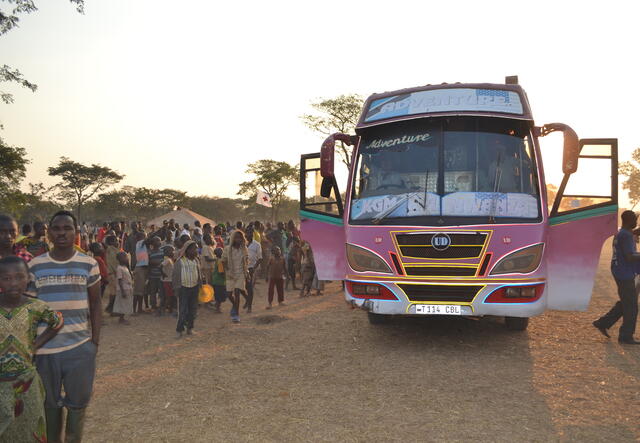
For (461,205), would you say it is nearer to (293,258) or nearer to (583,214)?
(583,214)

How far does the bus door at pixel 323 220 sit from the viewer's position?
7.03 metres

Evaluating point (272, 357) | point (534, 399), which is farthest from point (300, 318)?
point (534, 399)

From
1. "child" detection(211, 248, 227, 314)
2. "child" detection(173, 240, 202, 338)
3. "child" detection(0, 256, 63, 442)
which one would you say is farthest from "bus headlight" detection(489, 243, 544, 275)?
"child" detection(211, 248, 227, 314)

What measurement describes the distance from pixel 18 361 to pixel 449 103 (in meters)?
5.41

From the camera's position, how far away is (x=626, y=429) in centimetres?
396

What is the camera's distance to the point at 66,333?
317cm

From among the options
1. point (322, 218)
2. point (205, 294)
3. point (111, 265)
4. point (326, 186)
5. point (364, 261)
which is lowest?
point (205, 294)

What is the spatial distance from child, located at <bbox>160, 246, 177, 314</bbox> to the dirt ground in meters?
1.28

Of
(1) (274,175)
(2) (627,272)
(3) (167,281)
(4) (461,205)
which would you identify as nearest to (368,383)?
(4) (461,205)

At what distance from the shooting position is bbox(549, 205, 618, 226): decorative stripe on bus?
5957 mm

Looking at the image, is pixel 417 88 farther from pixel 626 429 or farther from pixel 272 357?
pixel 626 429

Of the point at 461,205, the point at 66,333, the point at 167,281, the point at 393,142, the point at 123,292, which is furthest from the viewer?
the point at 167,281

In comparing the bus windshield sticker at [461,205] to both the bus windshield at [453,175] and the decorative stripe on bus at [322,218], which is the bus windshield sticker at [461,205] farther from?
the decorative stripe on bus at [322,218]

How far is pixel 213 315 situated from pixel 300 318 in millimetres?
Answer: 1762
